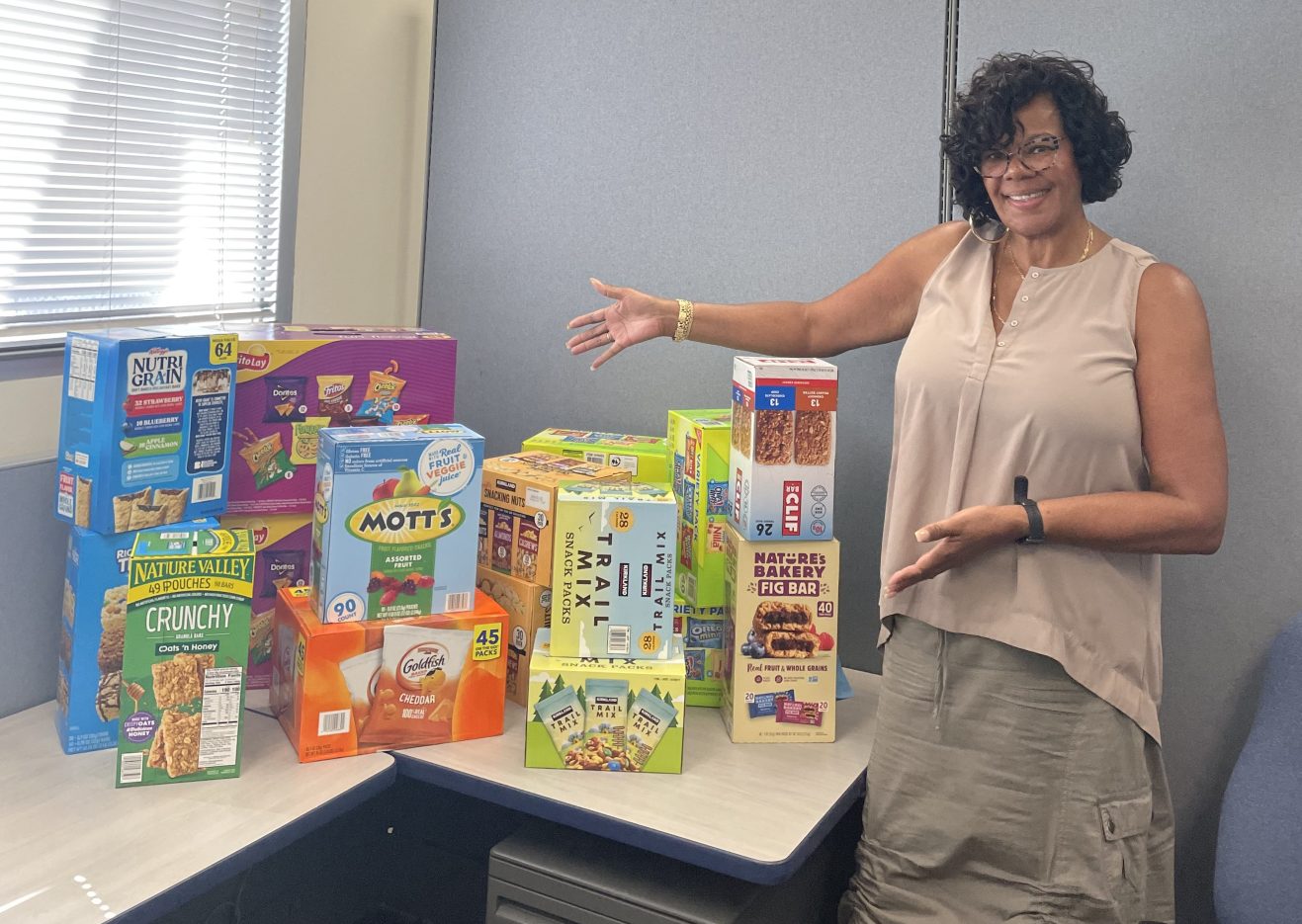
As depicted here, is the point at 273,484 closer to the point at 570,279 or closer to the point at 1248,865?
the point at 570,279

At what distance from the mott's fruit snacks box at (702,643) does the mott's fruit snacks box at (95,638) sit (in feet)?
2.76

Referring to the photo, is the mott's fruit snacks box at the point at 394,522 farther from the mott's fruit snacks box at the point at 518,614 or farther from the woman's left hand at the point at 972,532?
the woman's left hand at the point at 972,532

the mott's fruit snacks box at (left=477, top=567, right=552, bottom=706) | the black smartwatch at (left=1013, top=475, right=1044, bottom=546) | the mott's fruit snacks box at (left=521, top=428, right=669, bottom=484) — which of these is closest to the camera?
the black smartwatch at (left=1013, top=475, right=1044, bottom=546)

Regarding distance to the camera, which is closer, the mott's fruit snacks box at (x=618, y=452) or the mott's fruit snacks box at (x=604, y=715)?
the mott's fruit snacks box at (x=604, y=715)

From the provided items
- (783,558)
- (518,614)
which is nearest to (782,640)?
(783,558)

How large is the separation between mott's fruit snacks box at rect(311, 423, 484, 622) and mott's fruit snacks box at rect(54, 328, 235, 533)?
0.21 metres

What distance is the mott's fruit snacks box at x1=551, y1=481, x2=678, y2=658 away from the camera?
1838 millimetres

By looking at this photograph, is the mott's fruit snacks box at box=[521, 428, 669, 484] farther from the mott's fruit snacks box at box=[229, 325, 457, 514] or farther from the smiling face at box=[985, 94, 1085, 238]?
the smiling face at box=[985, 94, 1085, 238]

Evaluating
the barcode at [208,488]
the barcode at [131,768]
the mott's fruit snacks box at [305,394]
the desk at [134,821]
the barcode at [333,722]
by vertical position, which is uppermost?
the mott's fruit snacks box at [305,394]

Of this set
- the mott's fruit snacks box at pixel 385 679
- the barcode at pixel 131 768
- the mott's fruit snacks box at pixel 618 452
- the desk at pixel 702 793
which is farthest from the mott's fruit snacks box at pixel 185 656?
the mott's fruit snacks box at pixel 618 452

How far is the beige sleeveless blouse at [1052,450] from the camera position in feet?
5.31

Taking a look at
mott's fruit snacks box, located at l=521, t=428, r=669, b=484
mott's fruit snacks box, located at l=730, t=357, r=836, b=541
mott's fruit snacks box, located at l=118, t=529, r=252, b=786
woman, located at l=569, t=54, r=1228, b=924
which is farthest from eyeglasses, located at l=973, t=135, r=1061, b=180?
mott's fruit snacks box, located at l=118, t=529, r=252, b=786

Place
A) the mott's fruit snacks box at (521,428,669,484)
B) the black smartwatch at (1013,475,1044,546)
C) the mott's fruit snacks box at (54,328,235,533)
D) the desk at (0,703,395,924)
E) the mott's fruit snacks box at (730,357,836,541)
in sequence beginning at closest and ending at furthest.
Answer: the desk at (0,703,395,924) < the black smartwatch at (1013,475,1044,546) < the mott's fruit snacks box at (54,328,235,533) < the mott's fruit snacks box at (730,357,836,541) < the mott's fruit snacks box at (521,428,669,484)

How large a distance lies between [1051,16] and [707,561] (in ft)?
3.89
